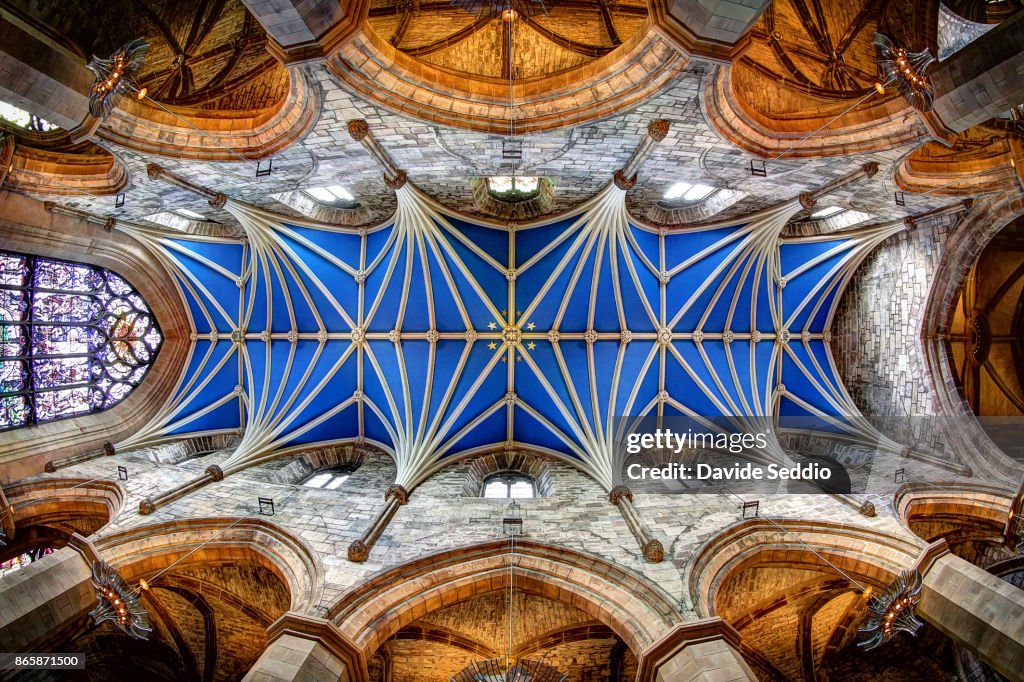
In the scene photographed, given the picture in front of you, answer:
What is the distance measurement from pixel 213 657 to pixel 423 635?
5473mm

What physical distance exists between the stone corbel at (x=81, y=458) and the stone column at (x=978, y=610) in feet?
53.4

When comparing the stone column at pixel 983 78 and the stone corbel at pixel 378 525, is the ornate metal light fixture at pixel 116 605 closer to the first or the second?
the stone corbel at pixel 378 525

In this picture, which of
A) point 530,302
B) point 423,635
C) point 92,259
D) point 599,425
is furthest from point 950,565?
point 92,259

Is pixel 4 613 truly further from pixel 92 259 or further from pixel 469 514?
pixel 92 259

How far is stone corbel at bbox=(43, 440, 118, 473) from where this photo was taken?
10805mm

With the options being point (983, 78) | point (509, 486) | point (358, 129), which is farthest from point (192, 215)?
point (983, 78)

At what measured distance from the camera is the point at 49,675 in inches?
381

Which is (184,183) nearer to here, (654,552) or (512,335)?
(512,335)

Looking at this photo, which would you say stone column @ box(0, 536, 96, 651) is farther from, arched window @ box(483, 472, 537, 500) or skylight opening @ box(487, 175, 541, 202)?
skylight opening @ box(487, 175, 541, 202)

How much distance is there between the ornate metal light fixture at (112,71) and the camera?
7.37 metres

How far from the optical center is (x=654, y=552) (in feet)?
28.1

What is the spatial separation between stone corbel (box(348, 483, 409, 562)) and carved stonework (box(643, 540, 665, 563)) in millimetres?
4889

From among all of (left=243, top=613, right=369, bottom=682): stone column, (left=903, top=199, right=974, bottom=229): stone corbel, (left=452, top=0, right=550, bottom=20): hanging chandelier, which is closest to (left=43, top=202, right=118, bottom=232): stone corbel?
(left=452, top=0, right=550, bottom=20): hanging chandelier

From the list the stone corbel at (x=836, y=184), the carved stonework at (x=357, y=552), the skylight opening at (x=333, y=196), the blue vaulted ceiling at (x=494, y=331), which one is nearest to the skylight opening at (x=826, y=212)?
the blue vaulted ceiling at (x=494, y=331)
